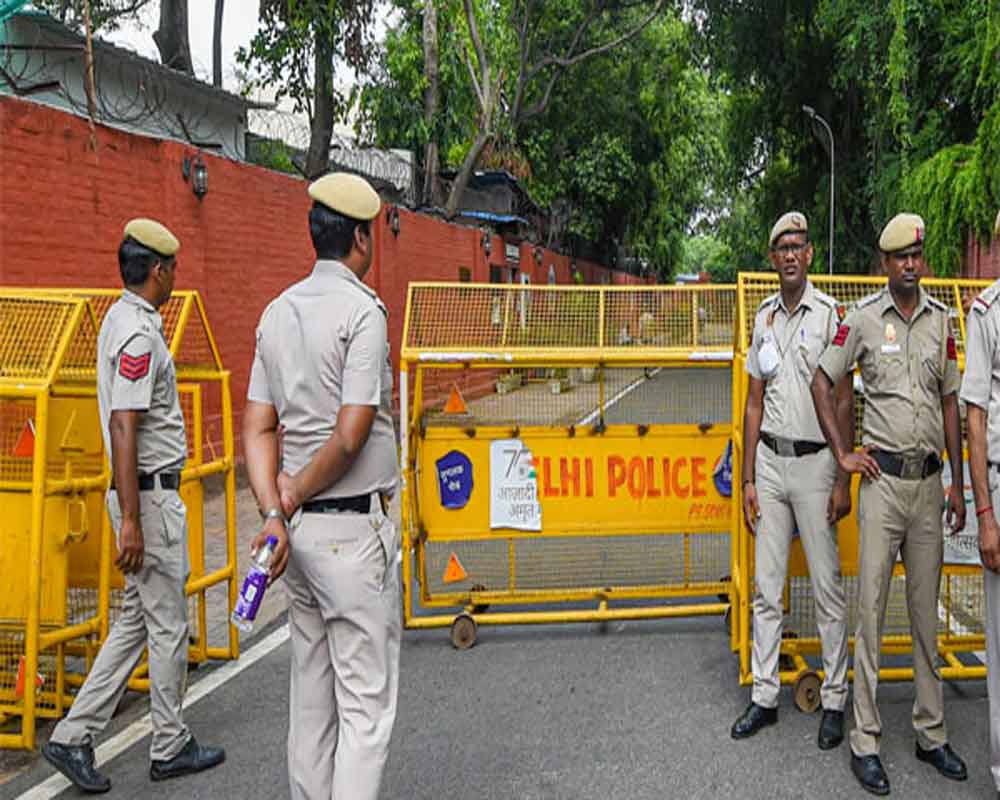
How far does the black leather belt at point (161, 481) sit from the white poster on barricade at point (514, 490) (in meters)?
2.33

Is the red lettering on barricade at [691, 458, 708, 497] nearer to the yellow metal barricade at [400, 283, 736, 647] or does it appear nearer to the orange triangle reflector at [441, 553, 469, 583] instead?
the yellow metal barricade at [400, 283, 736, 647]

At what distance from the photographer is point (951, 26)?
15891mm

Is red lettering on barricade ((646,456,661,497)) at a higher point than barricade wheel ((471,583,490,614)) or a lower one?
higher

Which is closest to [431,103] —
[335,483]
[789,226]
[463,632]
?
[463,632]

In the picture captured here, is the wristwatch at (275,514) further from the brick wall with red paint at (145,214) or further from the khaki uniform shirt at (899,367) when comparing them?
the brick wall with red paint at (145,214)

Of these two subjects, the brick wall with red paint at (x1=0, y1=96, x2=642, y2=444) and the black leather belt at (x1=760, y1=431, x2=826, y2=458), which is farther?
the brick wall with red paint at (x1=0, y1=96, x2=642, y2=444)

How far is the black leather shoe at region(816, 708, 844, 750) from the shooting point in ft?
14.1

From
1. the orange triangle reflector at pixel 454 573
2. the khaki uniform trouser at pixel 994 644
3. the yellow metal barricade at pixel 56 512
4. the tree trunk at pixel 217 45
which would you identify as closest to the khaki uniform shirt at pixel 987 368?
the khaki uniform trouser at pixel 994 644

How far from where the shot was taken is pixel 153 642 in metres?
4.15

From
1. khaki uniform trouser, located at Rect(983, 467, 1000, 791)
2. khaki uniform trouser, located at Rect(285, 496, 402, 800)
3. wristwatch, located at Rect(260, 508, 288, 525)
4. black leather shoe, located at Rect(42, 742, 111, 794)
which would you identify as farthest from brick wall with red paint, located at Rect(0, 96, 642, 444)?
wristwatch, located at Rect(260, 508, 288, 525)

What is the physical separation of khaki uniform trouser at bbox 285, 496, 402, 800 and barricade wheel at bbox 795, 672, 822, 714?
2.44m

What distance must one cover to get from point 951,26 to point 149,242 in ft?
50.8

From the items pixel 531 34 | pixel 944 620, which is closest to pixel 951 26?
pixel 531 34

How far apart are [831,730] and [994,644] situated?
839mm
